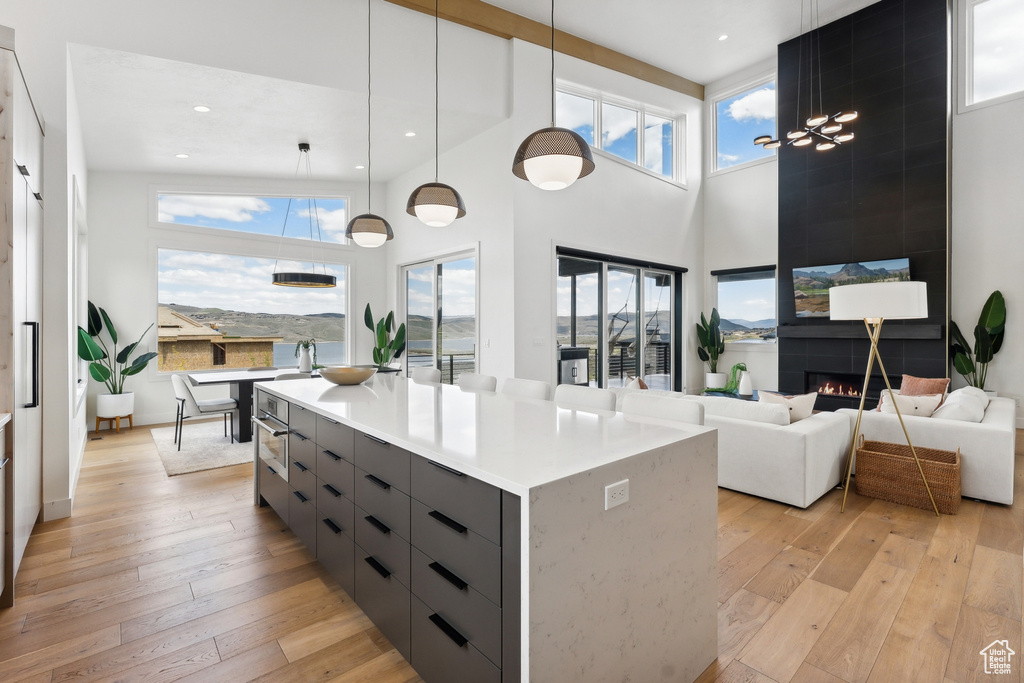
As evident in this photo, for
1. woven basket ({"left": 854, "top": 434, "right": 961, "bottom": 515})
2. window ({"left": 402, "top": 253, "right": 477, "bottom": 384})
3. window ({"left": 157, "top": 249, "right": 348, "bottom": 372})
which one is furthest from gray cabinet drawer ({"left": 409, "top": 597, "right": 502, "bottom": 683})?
window ({"left": 157, "top": 249, "right": 348, "bottom": 372})

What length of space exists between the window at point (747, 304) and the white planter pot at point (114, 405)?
8.00 metres

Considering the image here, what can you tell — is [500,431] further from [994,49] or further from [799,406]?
[994,49]

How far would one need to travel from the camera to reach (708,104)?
749 cm

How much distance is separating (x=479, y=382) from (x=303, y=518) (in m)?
1.40

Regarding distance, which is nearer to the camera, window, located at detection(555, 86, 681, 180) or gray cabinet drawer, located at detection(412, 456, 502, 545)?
gray cabinet drawer, located at detection(412, 456, 502, 545)

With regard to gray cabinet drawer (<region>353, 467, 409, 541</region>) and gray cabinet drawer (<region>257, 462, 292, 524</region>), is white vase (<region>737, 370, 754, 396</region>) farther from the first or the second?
gray cabinet drawer (<region>353, 467, 409, 541</region>)

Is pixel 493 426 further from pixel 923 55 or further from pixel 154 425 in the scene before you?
pixel 923 55

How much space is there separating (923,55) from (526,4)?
4.59 m

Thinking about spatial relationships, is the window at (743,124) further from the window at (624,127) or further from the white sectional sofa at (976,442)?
the white sectional sofa at (976,442)

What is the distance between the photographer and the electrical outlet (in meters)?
1.29

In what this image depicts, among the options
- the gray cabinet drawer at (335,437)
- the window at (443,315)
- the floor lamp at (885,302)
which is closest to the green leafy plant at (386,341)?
the window at (443,315)

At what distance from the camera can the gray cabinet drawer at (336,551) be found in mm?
2012

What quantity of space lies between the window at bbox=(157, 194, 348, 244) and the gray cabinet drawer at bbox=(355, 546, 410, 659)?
5973 millimetres

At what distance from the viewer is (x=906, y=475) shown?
3143 millimetres
